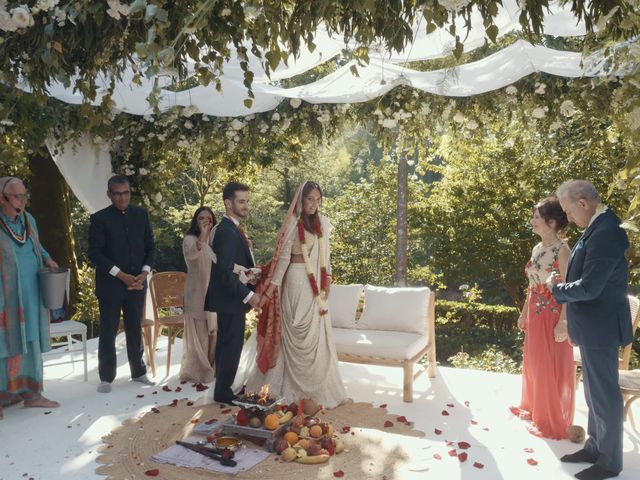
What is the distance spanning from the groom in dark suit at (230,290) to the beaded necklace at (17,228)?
155 centimetres

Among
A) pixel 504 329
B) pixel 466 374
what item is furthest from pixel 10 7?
pixel 504 329

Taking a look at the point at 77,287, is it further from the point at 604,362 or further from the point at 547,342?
the point at 604,362

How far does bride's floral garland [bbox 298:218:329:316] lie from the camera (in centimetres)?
514

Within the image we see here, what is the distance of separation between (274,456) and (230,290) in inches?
56.1

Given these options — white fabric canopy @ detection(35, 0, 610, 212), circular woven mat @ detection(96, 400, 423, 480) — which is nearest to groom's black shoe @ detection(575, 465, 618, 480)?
circular woven mat @ detection(96, 400, 423, 480)

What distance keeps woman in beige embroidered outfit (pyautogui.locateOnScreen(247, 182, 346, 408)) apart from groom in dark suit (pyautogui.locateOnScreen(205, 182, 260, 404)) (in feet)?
0.68

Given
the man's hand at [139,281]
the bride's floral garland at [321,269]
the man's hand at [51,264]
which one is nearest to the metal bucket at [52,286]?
the man's hand at [51,264]

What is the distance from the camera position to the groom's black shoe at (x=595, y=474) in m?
3.79

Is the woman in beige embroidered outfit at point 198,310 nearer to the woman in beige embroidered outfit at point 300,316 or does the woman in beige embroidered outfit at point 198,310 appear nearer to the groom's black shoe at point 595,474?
the woman in beige embroidered outfit at point 300,316

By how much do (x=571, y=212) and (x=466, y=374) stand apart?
2.76 m

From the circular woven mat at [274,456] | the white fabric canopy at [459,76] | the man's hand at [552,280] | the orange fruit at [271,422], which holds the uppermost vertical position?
the white fabric canopy at [459,76]

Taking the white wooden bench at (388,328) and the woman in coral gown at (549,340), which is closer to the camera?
the woman in coral gown at (549,340)

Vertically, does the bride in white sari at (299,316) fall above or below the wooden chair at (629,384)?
above

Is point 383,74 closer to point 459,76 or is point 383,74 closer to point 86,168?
point 459,76
